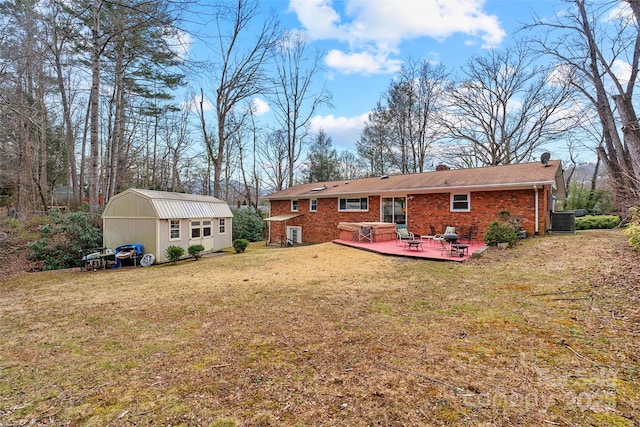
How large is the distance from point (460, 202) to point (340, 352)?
1152 cm

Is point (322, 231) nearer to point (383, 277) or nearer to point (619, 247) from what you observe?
point (383, 277)

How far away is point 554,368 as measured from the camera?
10.2 ft

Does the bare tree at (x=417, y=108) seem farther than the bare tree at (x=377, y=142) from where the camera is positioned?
No

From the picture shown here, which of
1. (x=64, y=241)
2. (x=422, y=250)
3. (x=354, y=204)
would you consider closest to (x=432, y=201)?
(x=422, y=250)

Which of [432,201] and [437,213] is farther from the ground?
[432,201]

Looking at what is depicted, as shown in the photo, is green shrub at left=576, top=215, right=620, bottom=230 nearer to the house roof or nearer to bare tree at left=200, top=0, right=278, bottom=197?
the house roof

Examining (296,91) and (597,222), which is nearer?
(597,222)

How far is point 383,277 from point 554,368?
4573mm

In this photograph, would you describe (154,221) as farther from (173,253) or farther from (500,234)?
(500,234)

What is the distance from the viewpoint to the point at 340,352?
12.1 ft

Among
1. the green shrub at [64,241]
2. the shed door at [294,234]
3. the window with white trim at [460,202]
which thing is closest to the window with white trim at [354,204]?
the shed door at [294,234]

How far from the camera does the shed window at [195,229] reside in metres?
14.5

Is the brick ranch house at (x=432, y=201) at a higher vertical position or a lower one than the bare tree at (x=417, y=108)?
lower

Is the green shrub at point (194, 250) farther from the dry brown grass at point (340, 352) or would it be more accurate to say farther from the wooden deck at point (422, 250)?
the wooden deck at point (422, 250)
